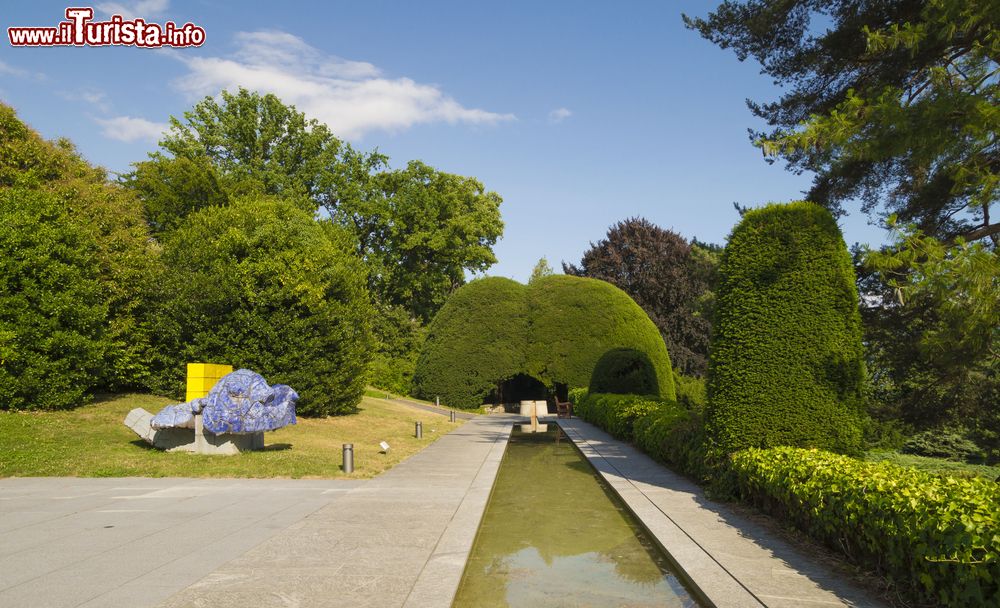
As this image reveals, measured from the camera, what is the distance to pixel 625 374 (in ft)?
75.3

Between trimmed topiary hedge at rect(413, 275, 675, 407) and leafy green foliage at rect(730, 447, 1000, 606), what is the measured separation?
25.7m

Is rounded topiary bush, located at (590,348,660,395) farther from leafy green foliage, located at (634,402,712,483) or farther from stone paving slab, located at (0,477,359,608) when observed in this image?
stone paving slab, located at (0,477,359,608)

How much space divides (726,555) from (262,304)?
1742 centimetres

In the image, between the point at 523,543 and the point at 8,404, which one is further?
the point at 8,404

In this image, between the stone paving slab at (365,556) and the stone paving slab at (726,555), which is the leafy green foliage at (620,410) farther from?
the stone paving slab at (365,556)

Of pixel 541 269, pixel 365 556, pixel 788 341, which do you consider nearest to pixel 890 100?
pixel 788 341

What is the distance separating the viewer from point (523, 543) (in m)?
6.91

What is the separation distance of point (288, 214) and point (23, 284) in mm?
8793

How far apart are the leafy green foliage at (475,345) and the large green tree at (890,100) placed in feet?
67.7

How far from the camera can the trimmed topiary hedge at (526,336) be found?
3288cm

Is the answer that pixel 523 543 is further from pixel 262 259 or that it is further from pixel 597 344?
pixel 597 344

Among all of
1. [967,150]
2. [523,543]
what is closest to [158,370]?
[523,543]

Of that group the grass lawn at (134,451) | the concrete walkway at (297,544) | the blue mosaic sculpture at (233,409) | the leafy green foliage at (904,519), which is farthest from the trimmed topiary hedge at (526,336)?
the leafy green foliage at (904,519)

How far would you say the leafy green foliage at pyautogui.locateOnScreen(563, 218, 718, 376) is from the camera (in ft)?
131
